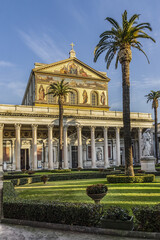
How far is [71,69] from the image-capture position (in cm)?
4266

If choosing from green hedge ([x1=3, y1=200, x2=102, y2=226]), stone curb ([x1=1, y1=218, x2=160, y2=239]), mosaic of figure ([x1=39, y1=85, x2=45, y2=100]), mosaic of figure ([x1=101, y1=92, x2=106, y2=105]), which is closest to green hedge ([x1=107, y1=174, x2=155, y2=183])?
green hedge ([x1=3, y1=200, x2=102, y2=226])

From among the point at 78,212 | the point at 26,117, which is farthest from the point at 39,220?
the point at 26,117

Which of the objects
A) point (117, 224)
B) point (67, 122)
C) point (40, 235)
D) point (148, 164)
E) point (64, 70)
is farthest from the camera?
point (64, 70)

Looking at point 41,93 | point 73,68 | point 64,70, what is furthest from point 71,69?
point 41,93

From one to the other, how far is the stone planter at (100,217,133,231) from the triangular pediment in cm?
3536

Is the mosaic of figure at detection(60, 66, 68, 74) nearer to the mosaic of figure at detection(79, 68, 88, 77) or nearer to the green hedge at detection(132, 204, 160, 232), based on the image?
the mosaic of figure at detection(79, 68, 88, 77)

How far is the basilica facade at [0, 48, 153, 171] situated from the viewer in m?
35.8

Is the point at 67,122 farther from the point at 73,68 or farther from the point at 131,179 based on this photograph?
the point at 131,179

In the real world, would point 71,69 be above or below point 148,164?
above

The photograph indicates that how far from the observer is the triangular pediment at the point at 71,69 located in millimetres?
40781

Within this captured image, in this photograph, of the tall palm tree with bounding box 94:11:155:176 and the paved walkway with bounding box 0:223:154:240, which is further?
the tall palm tree with bounding box 94:11:155:176

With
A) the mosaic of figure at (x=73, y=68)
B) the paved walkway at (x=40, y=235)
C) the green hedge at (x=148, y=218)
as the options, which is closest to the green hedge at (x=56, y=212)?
the paved walkway at (x=40, y=235)

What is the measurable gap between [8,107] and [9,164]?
9.68 metres

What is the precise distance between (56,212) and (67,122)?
97.4ft
